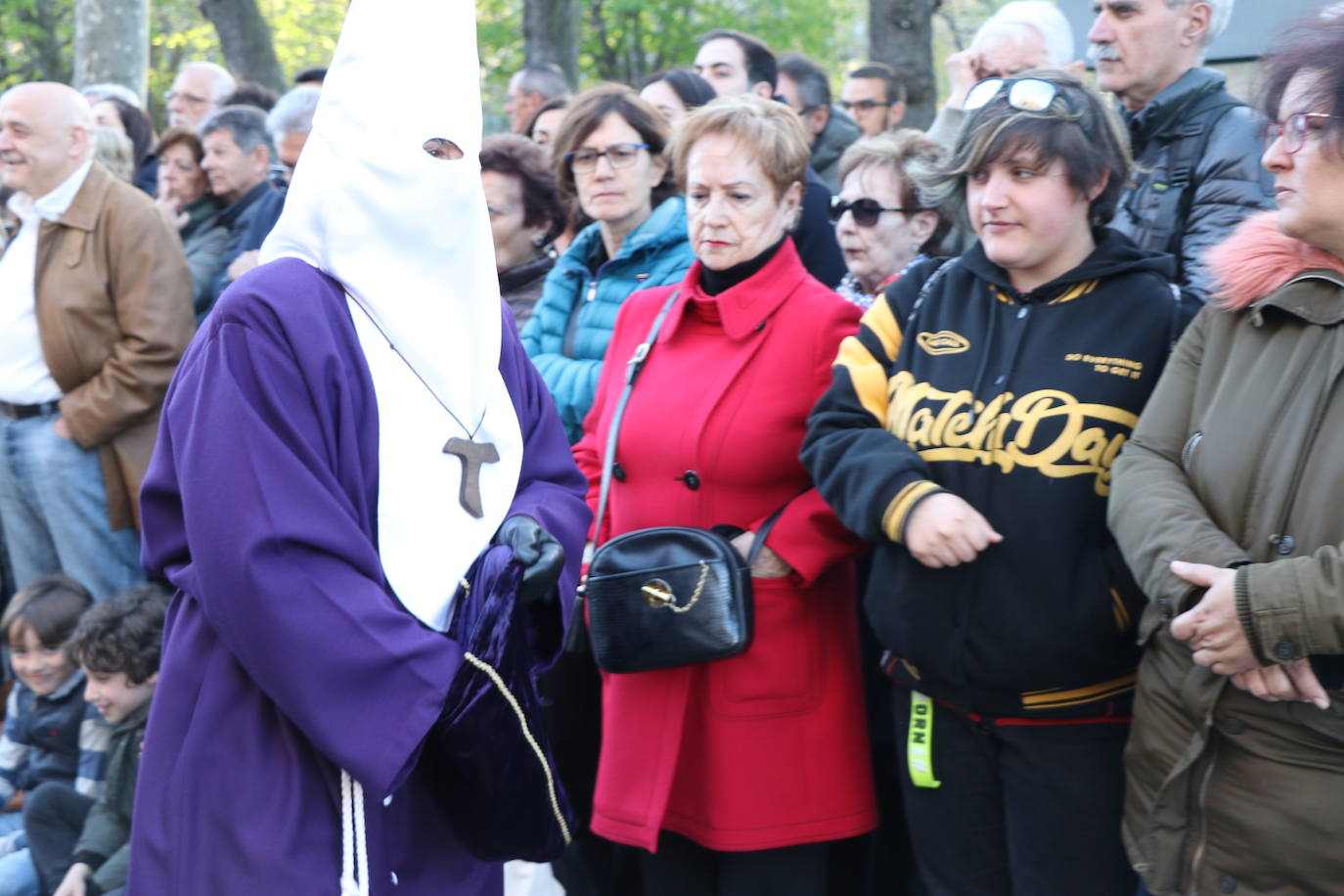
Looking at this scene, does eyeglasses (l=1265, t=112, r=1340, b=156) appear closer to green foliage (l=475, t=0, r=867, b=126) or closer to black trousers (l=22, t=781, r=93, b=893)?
black trousers (l=22, t=781, r=93, b=893)

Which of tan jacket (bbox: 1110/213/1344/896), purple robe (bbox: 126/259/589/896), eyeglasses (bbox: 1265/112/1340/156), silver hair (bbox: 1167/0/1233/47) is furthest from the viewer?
silver hair (bbox: 1167/0/1233/47)

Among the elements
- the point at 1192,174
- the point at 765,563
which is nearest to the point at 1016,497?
the point at 765,563

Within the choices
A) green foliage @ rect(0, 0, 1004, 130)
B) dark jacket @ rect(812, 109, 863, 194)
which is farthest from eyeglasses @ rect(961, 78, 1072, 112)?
green foliage @ rect(0, 0, 1004, 130)

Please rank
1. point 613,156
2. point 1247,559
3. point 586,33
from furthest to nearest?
point 586,33 < point 613,156 < point 1247,559

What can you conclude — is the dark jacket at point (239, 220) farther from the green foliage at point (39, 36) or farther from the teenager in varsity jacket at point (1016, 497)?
the green foliage at point (39, 36)

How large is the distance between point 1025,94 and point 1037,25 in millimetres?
1851

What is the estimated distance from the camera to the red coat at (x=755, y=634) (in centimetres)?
348

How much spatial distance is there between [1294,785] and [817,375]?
5.08ft

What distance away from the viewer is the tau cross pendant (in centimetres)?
244

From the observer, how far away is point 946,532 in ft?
9.44

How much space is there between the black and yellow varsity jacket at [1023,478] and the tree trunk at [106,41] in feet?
36.7

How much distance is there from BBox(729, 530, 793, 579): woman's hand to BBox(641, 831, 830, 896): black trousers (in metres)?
0.69

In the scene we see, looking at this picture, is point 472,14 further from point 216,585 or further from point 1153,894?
point 1153,894

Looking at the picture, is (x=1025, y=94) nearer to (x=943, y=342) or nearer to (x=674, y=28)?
(x=943, y=342)
